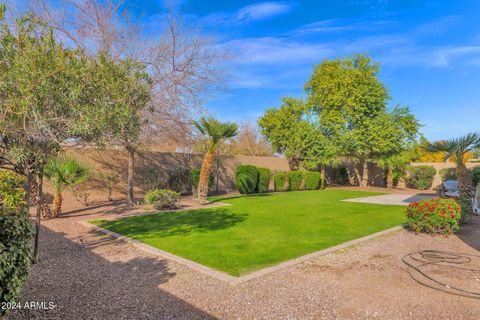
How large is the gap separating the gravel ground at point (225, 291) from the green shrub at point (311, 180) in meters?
14.9

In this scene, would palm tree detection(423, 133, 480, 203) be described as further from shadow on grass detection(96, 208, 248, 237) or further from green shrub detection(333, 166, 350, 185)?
green shrub detection(333, 166, 350, 185)

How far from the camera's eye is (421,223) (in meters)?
7.27

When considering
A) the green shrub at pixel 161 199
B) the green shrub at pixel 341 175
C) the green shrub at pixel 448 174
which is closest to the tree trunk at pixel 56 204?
the green shrub at pixel 161 199

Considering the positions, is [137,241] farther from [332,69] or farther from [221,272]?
[332,69]

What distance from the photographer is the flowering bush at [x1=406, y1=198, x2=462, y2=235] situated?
706 cm

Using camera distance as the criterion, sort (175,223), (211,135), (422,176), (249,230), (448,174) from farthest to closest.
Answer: (422,176) < (448,174) < (211,135) < (175,223) < (249,230)

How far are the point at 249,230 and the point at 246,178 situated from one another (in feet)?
31.1

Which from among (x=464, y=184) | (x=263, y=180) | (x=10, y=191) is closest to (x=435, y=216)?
(x=464, y=184)

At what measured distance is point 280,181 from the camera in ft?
62.7

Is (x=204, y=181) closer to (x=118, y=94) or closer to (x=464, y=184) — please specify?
(x=118, y=94)

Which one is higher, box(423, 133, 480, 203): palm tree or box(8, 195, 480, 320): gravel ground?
box(423, 133, 480, 203): palm tree

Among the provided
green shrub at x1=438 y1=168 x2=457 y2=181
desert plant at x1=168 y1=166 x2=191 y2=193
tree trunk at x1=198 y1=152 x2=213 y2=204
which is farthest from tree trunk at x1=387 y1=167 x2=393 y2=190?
tree trunk at x1=198 y1=152 x2=213 y2=204

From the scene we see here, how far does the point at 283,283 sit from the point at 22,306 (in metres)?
3.21

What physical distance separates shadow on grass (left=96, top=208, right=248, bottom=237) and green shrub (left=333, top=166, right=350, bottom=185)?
56.9 ft
